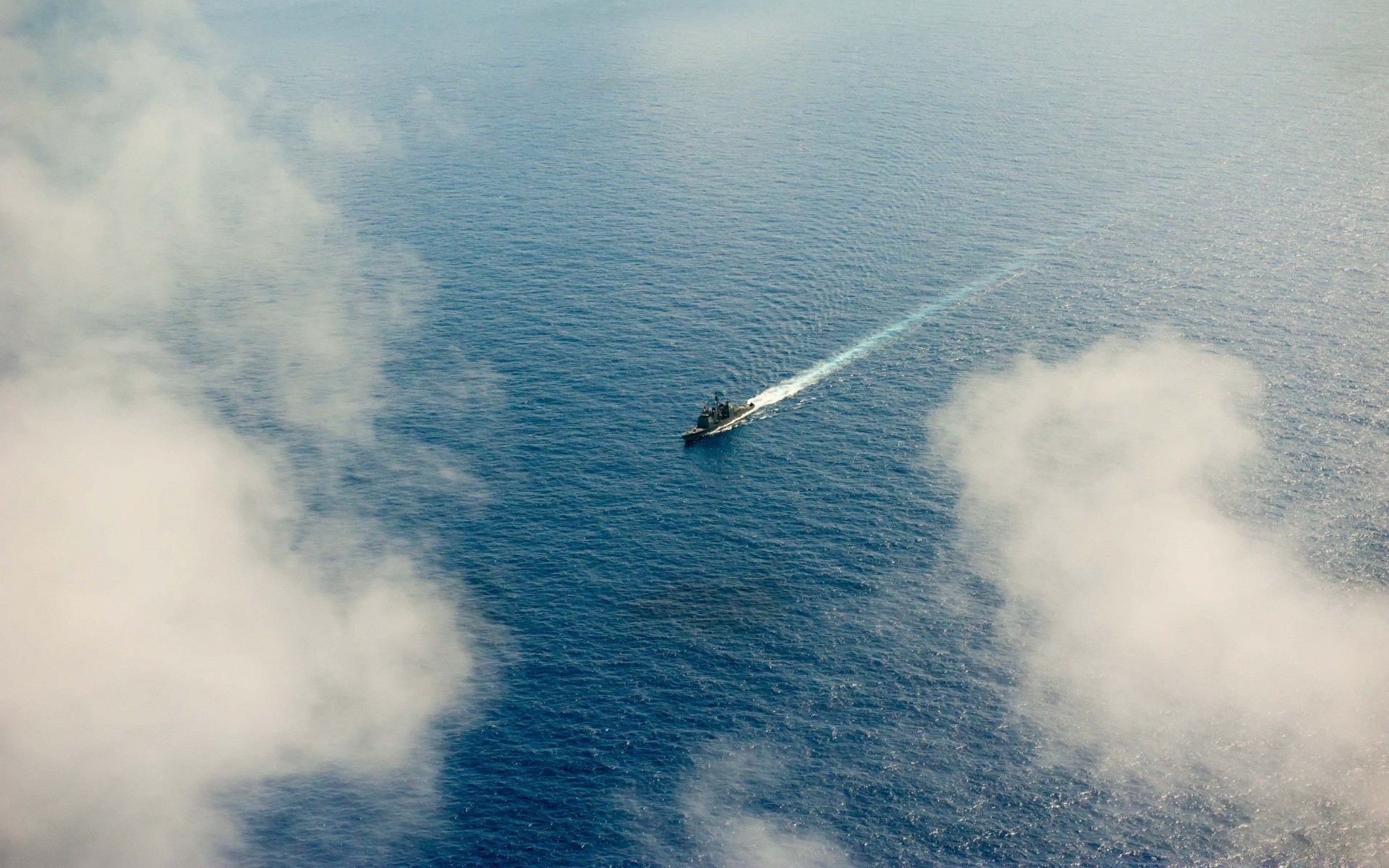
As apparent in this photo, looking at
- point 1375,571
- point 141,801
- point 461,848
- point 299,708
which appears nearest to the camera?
point 461,848

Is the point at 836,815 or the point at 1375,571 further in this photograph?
the point at 1375,571

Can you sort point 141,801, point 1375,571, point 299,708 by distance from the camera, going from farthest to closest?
point 1375,571 < point 299,708 < point 141,801

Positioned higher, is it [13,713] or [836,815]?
[13,713]

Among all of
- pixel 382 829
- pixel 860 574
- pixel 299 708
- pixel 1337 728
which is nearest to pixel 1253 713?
pixel 1337 728

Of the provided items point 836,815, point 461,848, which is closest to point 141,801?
point 461,848

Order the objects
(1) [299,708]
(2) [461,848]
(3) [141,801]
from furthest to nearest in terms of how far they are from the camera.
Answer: (1) [299,708] < (3) [141,801] < (2) [461,848]

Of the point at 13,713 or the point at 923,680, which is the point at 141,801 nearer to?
the point at 13,713

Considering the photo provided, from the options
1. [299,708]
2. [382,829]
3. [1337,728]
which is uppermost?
[299,708]

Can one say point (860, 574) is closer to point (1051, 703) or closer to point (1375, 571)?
point (1051, 703)

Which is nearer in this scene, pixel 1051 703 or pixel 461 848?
pixel 461 848
